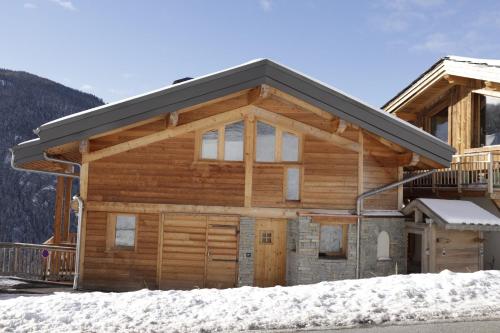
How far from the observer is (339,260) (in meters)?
13.2

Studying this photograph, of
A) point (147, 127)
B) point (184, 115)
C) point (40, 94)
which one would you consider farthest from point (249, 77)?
point (40, 94)

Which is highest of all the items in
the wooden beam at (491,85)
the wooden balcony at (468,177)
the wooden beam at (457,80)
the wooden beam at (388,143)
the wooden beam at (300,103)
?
the wooden beam at (457,80)

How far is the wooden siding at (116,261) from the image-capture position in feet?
42.3

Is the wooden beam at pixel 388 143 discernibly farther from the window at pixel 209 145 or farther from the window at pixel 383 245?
the window at pixel 209 145

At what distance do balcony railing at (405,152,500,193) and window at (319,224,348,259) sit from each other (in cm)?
444

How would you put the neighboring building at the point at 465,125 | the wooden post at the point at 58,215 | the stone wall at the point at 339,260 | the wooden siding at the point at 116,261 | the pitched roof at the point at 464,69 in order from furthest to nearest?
the wooden post at the point at 58,215 → the pitched roof at the point at 464,69 → the neighboring building at the point at 465,125 → the stone wall at the point at 339,260 → the wooden siding at the point at 116,261

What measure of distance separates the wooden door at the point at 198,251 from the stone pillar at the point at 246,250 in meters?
0.17

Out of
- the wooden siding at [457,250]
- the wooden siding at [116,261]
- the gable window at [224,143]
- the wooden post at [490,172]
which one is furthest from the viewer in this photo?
the wooden post at [490,172]

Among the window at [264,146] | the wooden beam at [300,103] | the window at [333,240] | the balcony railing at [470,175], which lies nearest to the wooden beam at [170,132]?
the window at [264,146]

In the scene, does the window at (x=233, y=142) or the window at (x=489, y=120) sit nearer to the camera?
the window at (x=233, y=142)

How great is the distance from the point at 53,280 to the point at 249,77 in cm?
881

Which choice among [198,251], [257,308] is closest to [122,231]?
[198,251]

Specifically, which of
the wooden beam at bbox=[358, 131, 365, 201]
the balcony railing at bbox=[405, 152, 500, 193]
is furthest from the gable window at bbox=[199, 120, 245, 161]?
the balcony railing at bbox=[405, 152, 500, 193]

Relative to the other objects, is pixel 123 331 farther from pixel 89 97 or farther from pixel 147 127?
pixel 89 97
